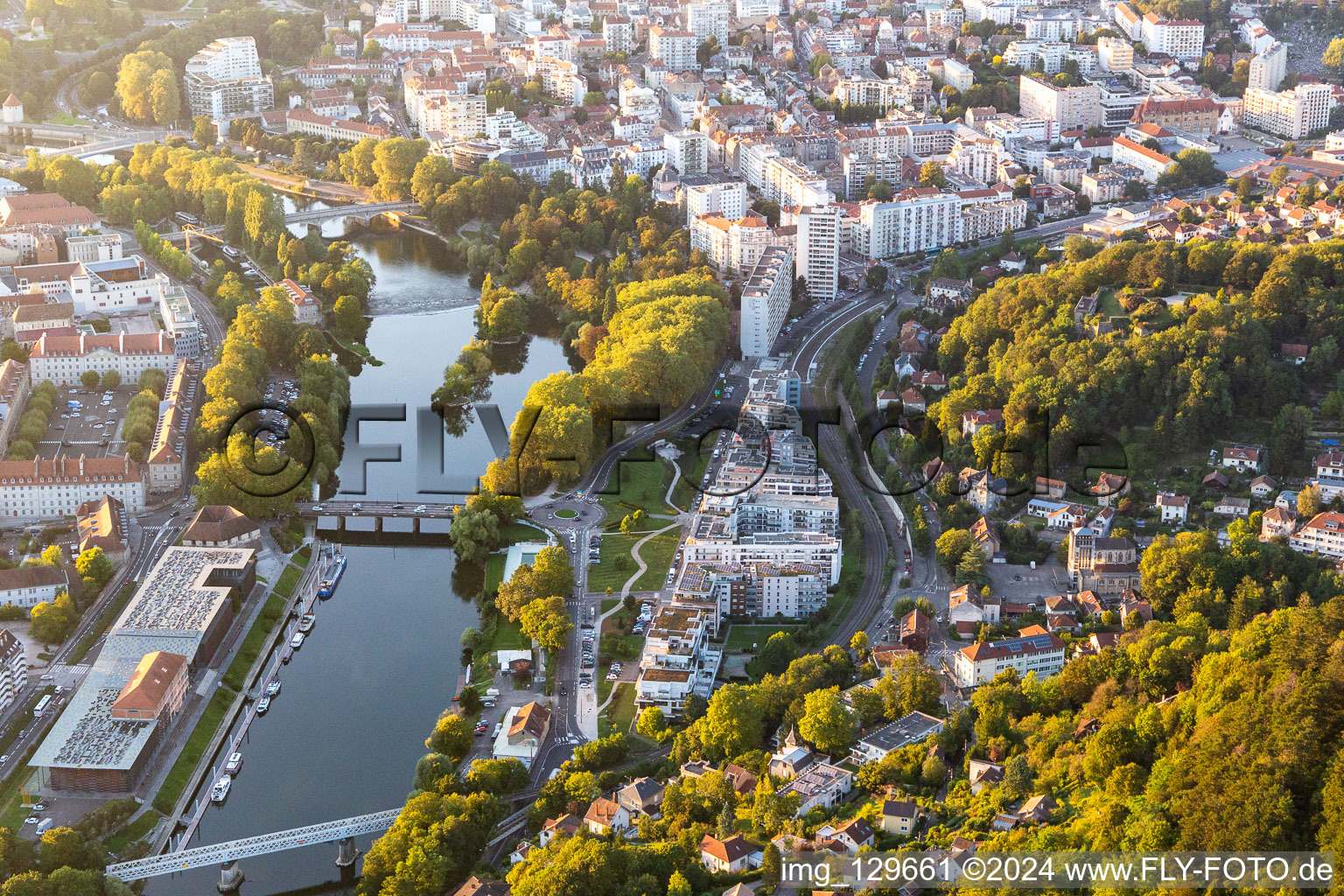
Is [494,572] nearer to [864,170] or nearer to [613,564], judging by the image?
→ [613,564]

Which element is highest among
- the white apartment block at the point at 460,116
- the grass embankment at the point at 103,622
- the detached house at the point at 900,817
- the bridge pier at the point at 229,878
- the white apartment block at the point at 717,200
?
the white apartment block at the point at 460,116

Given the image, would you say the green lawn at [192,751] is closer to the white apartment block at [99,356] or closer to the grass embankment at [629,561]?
the grass embankment at [629,561]

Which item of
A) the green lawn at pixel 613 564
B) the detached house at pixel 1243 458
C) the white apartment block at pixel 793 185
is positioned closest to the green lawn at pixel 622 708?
the green lawn at pixel 613 564

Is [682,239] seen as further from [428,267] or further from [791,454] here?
[791,454]

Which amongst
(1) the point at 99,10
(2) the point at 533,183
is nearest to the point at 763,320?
(2) the point at 533,183

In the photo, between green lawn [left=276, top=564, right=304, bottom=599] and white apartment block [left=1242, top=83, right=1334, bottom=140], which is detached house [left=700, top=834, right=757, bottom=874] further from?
white apartment block [left=1242, top=83, right=1334, bottom=140]

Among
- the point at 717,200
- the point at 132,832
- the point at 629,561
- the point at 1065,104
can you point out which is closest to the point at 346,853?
the point at 132,832

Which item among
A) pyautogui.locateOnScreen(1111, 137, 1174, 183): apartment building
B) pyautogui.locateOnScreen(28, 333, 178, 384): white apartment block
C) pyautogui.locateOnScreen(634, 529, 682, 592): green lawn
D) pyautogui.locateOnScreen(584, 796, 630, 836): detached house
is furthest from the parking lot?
pyautogui.locateOnScreen(1111, 137, 1174, 183): apartment building
